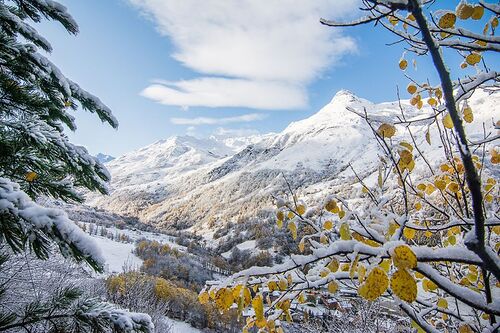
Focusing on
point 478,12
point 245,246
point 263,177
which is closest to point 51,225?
point 478,12

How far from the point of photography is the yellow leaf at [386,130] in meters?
1.19

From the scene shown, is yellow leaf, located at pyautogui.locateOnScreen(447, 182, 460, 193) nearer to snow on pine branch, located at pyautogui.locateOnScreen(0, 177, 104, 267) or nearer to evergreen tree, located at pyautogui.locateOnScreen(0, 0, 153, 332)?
evergreen tree, located at pyautogui.locateOnScreen(0, 0, 153, 332)

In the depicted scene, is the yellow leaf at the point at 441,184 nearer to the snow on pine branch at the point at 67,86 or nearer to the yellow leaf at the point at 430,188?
the yellow leaf at the point at 430,188

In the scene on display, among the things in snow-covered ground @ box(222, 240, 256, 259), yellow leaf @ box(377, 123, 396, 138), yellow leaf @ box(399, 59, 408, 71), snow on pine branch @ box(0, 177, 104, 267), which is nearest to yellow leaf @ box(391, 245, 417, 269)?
yellow leaf @ box(377, 123, 396, 138)

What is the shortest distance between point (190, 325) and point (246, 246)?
45.6 m

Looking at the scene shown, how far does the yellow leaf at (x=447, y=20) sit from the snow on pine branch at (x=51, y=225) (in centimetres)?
153

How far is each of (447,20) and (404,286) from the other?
1.07 m

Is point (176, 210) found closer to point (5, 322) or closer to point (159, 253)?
point (159, 253)

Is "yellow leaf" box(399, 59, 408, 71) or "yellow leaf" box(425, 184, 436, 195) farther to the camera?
"yellow leaf" box(425, 184, 436, 195)

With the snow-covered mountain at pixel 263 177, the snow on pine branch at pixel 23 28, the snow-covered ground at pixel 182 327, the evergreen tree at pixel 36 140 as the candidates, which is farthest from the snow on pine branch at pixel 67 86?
the snow-covered mountain at pixel 263 177

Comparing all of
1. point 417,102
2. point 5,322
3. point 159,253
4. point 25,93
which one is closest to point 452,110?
point 417,102

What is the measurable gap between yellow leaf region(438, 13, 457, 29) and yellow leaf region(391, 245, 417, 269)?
951 millimetres

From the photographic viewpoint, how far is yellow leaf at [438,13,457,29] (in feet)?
4.18

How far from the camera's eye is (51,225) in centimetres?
97
